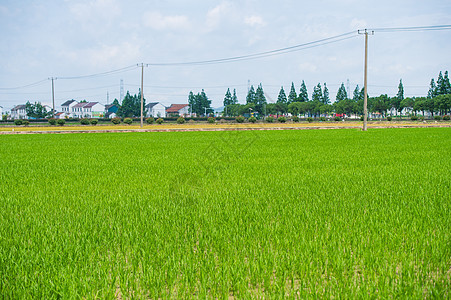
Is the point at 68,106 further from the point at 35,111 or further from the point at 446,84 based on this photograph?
the point at 446,84

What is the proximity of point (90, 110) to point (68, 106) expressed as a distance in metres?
13.3

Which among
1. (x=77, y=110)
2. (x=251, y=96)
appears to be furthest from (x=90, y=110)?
(x=251, y=96)

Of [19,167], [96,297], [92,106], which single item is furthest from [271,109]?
[96,297]

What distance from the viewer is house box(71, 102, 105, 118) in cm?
13338

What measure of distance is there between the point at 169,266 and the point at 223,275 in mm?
494

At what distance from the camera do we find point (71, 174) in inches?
367

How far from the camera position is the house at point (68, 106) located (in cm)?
14088

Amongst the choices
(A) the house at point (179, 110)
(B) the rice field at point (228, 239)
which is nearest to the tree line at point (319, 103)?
(A) the house at point (179, 110)

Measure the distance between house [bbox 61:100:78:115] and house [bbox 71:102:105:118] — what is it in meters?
1.72

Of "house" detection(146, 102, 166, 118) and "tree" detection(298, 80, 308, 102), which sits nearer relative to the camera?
Result: "tree" detection(298, 80, 308, 102)

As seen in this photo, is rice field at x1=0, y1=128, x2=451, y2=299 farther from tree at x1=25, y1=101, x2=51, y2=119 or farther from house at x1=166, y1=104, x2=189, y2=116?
house at x1=166, y1=104, x2=189, y2=116

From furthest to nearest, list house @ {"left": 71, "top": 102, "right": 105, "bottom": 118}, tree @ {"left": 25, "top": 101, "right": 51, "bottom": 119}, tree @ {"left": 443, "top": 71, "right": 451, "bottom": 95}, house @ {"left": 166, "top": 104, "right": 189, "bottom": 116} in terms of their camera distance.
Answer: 1. house @ {"left": 166, "top": 104, "right": 189, "bottom": 116}
2. house @ {"left": 71, "top": 102, "right": 105, "bottom": 118}
3. tree @ {"left": 443, "top": 71, "right": 451, "bottom": 95}
4. tree @ {"left": 25, "top": 101, "right": 51, "bottom": 119}

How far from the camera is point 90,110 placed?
134 m

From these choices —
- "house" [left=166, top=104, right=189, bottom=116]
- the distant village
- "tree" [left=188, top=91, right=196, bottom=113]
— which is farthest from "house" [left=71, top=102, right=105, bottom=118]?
"tree" [left=188, top=91, right=196, bottom=113]
